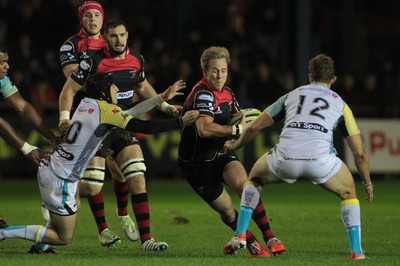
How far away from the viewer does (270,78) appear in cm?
2194

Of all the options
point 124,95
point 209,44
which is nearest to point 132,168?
point 124,95

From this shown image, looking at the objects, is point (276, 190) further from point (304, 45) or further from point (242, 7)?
point (242, 7)

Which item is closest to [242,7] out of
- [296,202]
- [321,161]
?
[296,202]

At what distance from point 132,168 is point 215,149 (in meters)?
0.93

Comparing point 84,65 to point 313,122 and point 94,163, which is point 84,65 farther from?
point 313,122

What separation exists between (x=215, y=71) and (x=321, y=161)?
154 cm

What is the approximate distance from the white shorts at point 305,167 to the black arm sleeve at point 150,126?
957 mm

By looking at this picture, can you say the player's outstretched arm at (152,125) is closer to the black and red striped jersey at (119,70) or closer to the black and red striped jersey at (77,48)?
the black and red striped jersey at (119,70)

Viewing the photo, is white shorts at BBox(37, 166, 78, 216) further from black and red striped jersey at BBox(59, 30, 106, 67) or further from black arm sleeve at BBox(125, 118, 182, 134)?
black and red striped jersey at BBox(59, 30, 106, 67)

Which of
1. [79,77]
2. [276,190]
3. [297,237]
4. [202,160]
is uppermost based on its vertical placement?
[79,77]

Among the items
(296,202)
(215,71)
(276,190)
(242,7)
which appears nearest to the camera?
(215,71)

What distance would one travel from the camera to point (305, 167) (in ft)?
32.6

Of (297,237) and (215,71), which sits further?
(297,237)

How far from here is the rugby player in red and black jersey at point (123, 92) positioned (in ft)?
37.1
